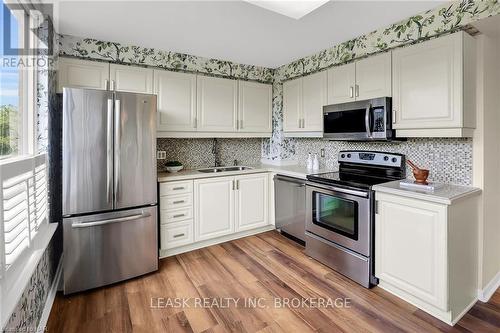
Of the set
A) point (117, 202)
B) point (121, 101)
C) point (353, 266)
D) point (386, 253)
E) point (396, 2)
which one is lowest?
point (353, 266)

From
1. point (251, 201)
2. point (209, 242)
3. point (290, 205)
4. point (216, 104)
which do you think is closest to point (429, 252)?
point (290, 205)

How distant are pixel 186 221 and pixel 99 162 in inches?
43.9

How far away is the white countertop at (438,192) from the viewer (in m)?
1.79

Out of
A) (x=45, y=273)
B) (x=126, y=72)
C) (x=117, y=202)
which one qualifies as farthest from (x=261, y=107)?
(x=45, y=273)

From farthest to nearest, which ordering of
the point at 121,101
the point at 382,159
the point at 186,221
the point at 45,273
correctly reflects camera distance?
the point at 186,221
the point at 382,159
the point at 121,101
the point at 45,273

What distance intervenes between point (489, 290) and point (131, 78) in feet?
12.6

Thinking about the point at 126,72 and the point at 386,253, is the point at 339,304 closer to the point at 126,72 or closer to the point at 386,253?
the point at 386,253

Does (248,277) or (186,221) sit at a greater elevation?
(186,221)

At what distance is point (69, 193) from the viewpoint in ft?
7.00

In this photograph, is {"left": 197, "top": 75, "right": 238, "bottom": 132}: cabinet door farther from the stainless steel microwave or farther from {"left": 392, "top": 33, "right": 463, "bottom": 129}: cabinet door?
{"left": 392, "top": 33, "right": 463, "bottom": 129}: cabinet door

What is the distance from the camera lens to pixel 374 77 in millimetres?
2518

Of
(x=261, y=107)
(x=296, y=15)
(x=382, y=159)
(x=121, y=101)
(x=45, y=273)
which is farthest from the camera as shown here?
(x=261, y=107)

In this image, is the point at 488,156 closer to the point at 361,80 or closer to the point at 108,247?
the point at 361,80

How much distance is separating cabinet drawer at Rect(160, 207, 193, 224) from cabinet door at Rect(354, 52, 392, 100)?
218 centimetres
